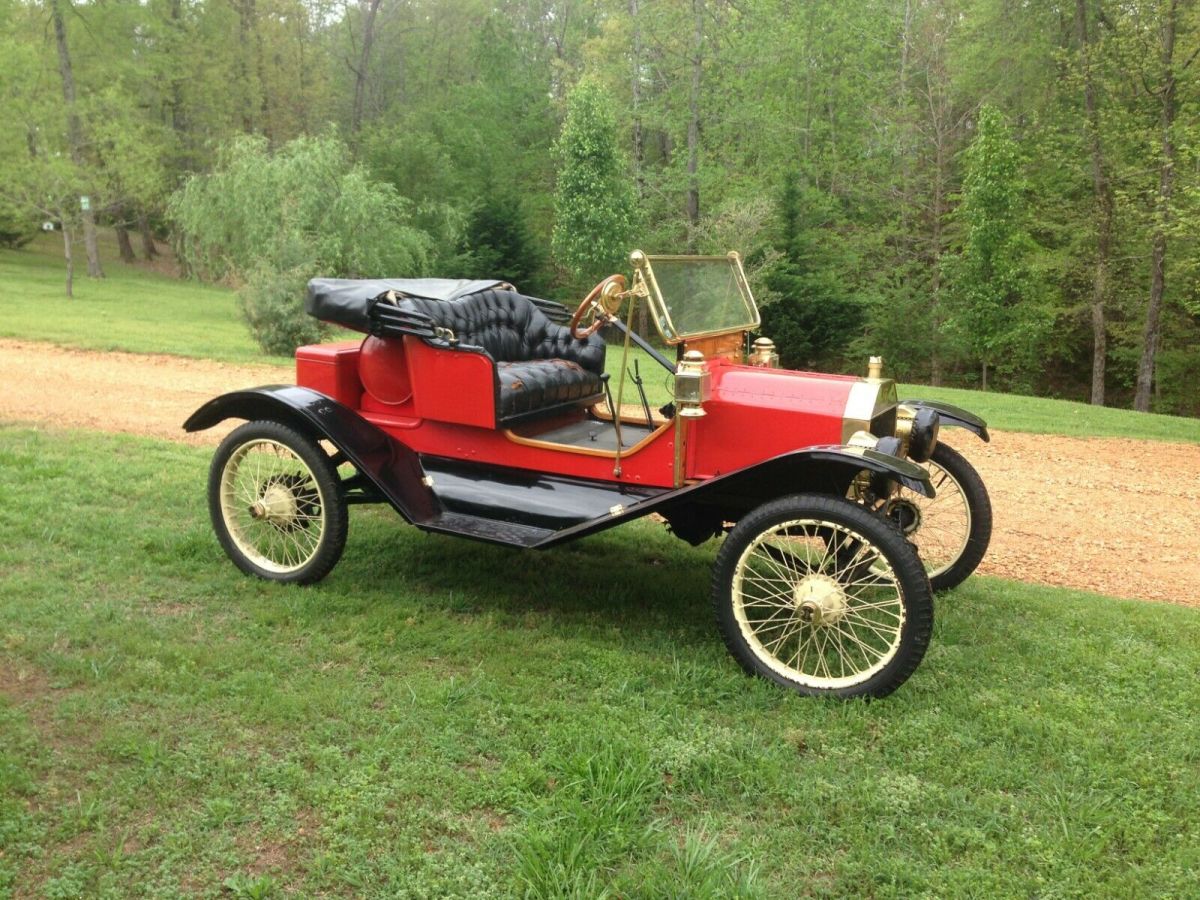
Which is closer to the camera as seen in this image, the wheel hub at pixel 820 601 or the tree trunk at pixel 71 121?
the wheel hub at pixel 820 601

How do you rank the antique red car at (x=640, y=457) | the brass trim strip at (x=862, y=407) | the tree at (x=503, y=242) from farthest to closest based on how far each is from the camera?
the tree at (x=503, y=242) < the brass trim strip at (x=862, y=407) < the antique red car at (x=640, y=457)

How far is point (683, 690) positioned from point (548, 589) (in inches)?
49.1

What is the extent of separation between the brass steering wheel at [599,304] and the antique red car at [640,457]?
0.05 ft

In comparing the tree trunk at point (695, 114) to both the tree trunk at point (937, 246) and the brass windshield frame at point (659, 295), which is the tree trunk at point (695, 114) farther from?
the brass windshield frame at point (659, 295)

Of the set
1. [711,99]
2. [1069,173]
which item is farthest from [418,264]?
[1069,173]

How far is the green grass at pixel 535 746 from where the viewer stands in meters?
2.56

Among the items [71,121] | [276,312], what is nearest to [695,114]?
[276,312]

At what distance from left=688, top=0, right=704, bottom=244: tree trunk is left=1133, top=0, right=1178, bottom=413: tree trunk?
1152cm

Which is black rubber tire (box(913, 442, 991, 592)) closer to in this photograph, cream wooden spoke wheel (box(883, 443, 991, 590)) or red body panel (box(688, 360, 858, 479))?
cream wooden spoke wheel (box(883, 443, 991, 590))

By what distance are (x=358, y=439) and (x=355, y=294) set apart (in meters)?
0.81

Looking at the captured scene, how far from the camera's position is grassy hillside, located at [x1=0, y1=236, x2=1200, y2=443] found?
11922 millimetres

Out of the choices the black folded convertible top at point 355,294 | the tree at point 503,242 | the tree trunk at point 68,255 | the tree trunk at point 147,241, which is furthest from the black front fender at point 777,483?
the tree trunk at point 147,241

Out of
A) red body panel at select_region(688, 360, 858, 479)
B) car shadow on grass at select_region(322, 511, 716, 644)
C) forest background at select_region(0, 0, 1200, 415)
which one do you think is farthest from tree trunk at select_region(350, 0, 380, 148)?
red body panel at select_region(688, 360, 858, 479)

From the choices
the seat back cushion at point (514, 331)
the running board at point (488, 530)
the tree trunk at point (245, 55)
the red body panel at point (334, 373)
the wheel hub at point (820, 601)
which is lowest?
the wheel hub at point (820, 601)
